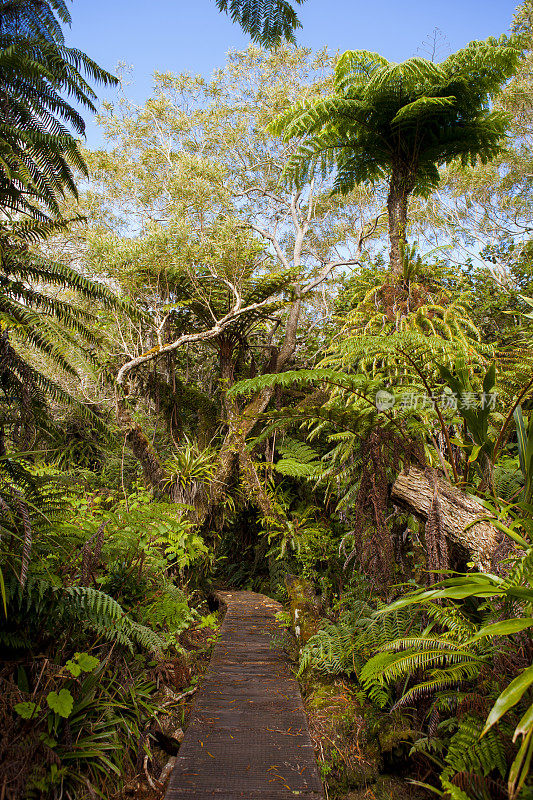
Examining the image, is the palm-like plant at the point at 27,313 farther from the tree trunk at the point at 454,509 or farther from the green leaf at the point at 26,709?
the tree trunk at the point at 454,509

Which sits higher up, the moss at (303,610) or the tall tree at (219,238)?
the tall tree at (219,238)

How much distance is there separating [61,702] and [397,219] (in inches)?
191

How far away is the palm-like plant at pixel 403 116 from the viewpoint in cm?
367

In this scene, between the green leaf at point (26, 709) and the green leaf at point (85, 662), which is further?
the green leaf at point (85, 662)

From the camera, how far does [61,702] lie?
6.54 ft

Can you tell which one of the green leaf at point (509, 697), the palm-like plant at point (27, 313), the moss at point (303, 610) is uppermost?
the palm-like plant at point (27, 313)

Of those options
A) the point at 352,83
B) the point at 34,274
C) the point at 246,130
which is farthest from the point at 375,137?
the point at 246,130

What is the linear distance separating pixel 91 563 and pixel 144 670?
1.02 metres

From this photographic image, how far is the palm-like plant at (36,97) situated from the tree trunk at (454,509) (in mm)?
3129

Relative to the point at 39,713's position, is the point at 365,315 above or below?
above

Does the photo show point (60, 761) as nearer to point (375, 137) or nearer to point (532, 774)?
point (532, 774)

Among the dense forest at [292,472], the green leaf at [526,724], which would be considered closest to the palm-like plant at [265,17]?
the dense forest at [292,472]

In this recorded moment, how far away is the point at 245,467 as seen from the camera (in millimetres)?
6543

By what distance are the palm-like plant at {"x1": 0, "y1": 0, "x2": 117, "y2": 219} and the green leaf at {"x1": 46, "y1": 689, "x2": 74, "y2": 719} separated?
116 inches
